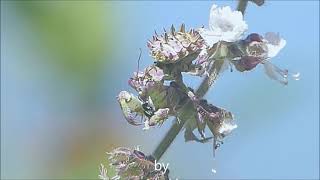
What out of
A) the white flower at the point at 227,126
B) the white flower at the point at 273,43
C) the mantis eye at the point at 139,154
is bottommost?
the mantis eye at the point at 139,154

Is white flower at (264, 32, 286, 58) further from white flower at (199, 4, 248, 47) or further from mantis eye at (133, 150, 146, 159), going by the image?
mantis eye at (133, 150, 146, 159)

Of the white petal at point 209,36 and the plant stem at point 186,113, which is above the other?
the white petal at point 209,36

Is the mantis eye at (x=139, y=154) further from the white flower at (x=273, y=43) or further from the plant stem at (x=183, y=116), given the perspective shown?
the white flower at (x=273, y=43)

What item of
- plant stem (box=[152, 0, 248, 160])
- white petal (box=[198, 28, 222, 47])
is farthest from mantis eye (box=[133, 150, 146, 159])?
white petal (box=[198, 28, 222, 47])

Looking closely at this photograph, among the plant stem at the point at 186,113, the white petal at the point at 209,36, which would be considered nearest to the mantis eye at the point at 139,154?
the plant stem at the point at 186,113

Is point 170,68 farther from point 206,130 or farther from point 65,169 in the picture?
point 65,169
